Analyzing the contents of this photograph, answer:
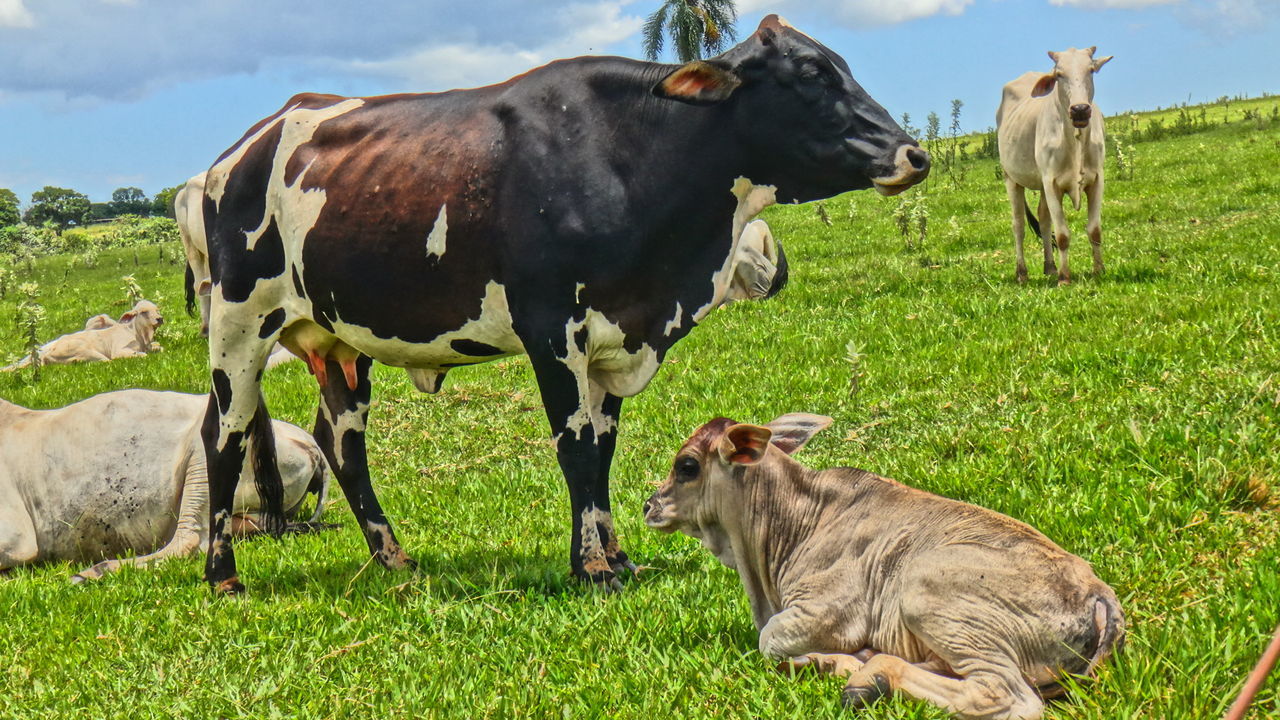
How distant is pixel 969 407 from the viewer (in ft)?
25.1

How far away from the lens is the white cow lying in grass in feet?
24.3

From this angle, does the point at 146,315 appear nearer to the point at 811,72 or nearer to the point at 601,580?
the point at 601,580

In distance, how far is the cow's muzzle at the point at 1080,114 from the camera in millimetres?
11977

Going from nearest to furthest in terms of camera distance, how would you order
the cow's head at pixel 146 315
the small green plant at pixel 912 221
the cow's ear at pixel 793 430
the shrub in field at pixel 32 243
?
the cow's ear at pixel 793 430 → the small green plant at pixel 912 221 → the cow's head at pixel 146 315 → the shrub in field at pixel 32 243

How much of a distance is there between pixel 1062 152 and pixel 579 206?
9604 millimetres

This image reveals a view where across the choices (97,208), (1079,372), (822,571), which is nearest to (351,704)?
(822,571)

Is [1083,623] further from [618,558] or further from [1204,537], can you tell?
[618,558]

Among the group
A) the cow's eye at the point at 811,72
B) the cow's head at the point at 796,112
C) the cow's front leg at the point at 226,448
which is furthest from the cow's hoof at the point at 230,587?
the cow's eye at the point at 811,72

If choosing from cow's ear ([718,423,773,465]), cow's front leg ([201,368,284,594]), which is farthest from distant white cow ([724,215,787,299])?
cow's ear ([718,423,773,465])

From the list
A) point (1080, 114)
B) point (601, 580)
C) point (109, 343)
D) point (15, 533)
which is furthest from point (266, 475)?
point (109, 343)

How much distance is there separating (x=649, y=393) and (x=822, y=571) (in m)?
6.08

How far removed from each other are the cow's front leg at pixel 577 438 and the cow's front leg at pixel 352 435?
60.0 inches

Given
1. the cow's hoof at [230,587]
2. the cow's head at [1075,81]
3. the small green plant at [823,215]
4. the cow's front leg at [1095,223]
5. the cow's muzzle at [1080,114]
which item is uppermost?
the cow's head at [1075,81]

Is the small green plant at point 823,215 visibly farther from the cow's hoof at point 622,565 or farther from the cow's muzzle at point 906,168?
the cow's muzzle at point 906,168
